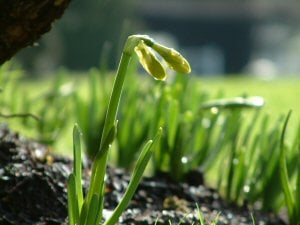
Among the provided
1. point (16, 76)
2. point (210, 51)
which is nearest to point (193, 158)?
point (16, 76)

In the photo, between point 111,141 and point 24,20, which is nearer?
point 111,141

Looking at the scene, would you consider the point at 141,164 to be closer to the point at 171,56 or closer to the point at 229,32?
the point at 171,56

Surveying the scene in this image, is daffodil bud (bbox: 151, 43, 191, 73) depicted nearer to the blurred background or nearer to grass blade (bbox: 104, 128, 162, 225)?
grass blade (bbox: 104, 128, 162, 225)

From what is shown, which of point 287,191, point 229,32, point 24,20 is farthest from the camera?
point 229,32

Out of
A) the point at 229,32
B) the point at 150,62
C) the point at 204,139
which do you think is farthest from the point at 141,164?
the point at 229,32

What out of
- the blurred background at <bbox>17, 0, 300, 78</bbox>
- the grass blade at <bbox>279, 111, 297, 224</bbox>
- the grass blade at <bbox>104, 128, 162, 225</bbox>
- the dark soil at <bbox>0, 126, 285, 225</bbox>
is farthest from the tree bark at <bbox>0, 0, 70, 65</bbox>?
the blurred background at <bbox>17, 0, 300, 78</bbox>

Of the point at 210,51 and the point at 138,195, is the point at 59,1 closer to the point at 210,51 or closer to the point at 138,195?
the point at 138,195

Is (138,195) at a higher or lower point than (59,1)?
lower
